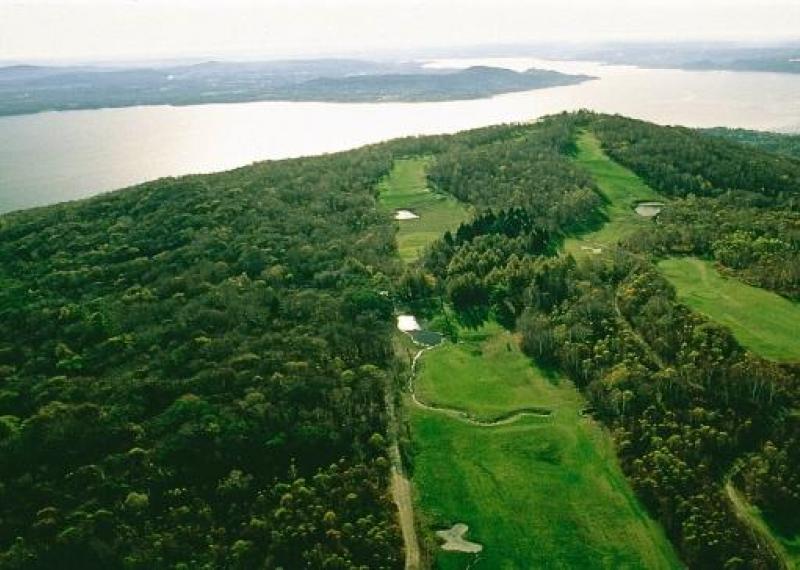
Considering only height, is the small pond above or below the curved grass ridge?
above

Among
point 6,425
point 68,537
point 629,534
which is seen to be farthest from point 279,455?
point 629,534

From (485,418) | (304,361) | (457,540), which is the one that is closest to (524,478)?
(457,540)

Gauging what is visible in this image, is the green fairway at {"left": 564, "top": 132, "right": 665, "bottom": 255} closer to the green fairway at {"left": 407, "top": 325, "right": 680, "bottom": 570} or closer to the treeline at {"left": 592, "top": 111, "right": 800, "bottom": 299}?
the treeline at {"left": 592, "top": 111, "right": 800, "bottom": 299}

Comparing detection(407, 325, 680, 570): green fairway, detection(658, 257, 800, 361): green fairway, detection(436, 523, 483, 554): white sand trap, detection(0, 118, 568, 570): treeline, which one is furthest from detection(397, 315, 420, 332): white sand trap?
detection(436, 523, 483, 554): white sand trap

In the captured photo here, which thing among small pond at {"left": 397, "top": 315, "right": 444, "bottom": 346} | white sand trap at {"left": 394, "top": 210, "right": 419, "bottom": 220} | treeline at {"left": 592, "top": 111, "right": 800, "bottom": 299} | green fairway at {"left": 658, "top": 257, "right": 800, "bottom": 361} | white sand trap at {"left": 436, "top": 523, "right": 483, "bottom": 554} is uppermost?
treeline at {"left": 592, "top": 111, "right": 800, "bottom": 299}

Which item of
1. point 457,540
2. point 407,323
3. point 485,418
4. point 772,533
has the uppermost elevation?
point 407,323

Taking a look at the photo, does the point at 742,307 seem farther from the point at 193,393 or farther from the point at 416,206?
the point at 416,206

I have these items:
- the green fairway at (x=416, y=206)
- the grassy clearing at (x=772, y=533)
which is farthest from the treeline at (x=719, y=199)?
the grassy clearing at (x=772, y=533)
